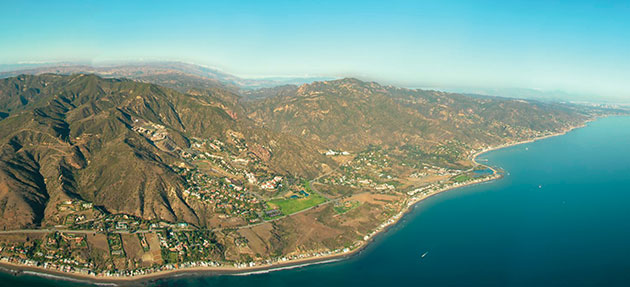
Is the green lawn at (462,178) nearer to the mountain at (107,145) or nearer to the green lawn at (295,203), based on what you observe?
the mountain at (107,145)

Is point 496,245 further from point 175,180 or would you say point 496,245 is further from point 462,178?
point 175,180

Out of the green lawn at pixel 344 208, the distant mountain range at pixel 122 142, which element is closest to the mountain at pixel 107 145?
the distant mountain range at pixel 122 142

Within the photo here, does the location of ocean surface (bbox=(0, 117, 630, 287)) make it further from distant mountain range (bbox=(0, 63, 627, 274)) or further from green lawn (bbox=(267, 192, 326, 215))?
green lawn (bbox=(267, 192, 326, 215))

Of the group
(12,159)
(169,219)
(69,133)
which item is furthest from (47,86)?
(169,219)

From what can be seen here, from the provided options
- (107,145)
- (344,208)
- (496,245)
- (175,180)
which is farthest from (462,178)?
(107,145)

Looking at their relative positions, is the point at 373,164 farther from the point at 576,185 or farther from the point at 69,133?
the point at 69,133

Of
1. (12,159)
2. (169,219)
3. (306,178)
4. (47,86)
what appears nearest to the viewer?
(169,219)
